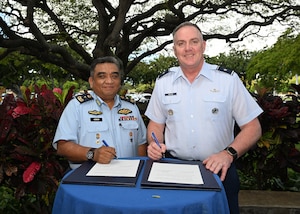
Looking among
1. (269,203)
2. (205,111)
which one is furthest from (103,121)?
(269,203)

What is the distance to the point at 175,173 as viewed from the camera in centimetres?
195

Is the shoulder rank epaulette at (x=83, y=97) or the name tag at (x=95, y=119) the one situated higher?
the shoulder rank epaulette at (x=83, y=97)

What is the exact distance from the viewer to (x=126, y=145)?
9.37ft

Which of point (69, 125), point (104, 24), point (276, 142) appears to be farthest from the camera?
point (104, 24)

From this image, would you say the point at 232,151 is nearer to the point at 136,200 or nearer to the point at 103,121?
the point at 136,200

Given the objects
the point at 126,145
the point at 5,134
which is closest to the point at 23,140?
the point at 5,134

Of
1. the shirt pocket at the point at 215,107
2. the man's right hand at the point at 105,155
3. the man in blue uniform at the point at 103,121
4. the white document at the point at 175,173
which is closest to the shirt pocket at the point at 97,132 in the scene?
the man in blue uniform at the point at 103,121

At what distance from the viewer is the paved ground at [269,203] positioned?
Answer: 133 inches

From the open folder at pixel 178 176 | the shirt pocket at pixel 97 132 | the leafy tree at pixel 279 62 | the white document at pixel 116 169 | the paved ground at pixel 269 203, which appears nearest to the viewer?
the open folder at pixel 178 176

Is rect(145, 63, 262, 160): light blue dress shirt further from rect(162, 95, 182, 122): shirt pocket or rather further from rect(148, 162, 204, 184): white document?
rect(148, 162, 204, 184): white document

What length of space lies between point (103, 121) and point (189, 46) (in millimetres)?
976

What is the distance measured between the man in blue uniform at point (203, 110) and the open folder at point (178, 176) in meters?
0.25

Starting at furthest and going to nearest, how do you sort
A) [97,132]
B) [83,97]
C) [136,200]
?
[83,97]
[97,132]
[136,200]

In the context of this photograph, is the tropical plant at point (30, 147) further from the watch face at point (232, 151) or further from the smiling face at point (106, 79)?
the watch face at point (232, 151)
